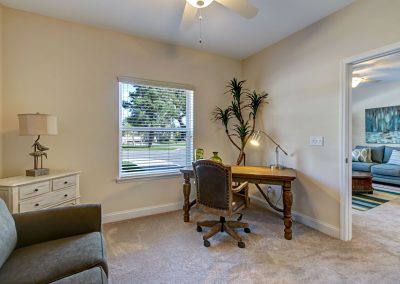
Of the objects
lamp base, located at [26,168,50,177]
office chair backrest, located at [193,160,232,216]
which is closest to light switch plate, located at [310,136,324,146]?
office chair backrest, located at [193,160,232,216]

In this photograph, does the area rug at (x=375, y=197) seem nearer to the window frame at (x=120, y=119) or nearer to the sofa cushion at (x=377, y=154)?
the sofa cushion at (x=377, y=154)

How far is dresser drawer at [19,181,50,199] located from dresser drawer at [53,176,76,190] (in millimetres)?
84

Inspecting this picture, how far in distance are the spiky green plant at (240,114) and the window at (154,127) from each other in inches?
25.4

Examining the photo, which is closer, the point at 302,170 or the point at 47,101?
the point at 47,101

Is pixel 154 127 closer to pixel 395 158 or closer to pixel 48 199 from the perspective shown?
pixel 48 199

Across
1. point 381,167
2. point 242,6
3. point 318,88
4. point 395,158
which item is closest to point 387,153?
point 395,158

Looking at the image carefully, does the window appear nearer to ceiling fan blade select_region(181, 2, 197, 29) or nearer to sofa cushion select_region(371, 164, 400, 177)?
ceiling fan blade select_region(181, 2, 197, 29)

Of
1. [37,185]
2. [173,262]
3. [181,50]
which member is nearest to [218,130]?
[181,50]

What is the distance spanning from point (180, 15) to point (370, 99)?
602cm

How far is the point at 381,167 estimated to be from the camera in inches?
191

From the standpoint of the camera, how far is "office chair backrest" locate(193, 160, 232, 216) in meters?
2.18

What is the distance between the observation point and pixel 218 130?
3.70 m

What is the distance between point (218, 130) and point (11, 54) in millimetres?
2879

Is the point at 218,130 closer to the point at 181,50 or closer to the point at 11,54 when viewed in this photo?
the point at 181,50
